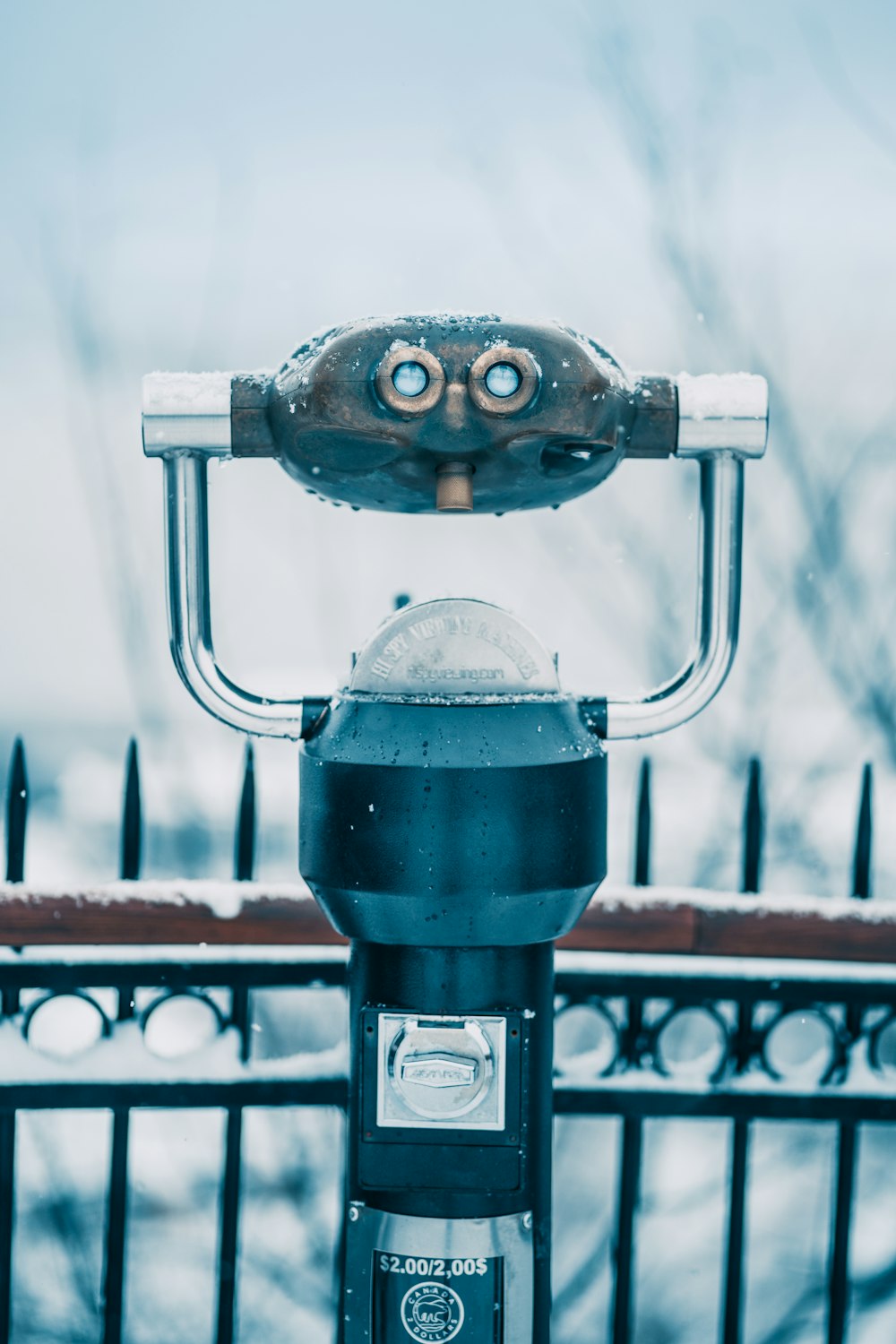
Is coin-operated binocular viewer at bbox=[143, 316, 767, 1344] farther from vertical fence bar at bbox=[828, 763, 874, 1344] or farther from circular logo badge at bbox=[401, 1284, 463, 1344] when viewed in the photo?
vertical fence bar at bbox=[828, 763, 874, 1344]

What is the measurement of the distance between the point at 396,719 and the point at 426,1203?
1.51ft

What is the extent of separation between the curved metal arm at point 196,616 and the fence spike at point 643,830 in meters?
0.77

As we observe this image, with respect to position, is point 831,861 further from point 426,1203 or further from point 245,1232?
point 426,1203

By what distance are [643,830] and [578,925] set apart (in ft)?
0.74

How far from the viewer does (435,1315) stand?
110 cm

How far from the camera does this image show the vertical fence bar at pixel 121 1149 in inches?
64.9

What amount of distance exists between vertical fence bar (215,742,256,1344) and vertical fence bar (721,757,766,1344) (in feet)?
2.30

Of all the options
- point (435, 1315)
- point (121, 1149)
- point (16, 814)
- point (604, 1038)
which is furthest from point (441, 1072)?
point (16, 814)

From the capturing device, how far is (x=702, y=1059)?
1.69 meters

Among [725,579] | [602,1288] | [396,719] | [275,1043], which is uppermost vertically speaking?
[725,579]

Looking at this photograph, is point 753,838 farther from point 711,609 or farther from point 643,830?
point 711,609

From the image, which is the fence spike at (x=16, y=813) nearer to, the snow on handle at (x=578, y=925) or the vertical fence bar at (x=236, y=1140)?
the snow on handle at (x=578, y=925)

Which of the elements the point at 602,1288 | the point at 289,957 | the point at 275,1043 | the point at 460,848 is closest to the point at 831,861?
the point at 602,1288

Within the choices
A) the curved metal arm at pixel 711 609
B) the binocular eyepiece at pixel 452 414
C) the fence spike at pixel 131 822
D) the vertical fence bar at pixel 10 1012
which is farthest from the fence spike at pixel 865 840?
the vertical fence bar at pixel 10 1012
